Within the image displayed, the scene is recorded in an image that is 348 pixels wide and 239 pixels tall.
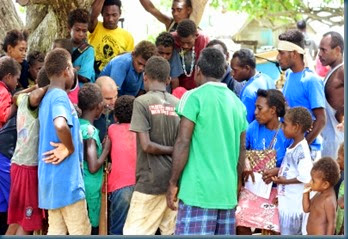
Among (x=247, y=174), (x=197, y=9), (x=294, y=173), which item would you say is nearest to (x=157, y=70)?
(x=247, y=174)

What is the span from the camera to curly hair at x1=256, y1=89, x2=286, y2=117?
238 inches

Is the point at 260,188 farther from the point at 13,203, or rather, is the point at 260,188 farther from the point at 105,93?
the point at 13,203

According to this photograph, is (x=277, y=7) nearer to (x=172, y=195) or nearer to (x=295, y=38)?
(x=295, y=38)

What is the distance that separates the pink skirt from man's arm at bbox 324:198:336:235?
48cm

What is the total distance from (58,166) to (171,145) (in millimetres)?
853

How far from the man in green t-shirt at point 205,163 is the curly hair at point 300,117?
2.86ft

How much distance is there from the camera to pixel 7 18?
8.17m

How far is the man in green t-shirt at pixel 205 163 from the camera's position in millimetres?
4961

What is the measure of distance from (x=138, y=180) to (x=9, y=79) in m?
1.60

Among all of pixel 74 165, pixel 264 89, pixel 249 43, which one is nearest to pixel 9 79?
pixel 74 165

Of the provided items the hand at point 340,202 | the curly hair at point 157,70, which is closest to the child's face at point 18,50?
the curly hair at point 157,70

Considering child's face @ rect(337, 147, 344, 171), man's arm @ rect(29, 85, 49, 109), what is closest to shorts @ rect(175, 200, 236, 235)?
child's face @ rect(337, 147, 344, 171)

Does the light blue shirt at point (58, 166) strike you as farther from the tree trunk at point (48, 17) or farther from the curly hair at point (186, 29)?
the tree trunk at point (48, 17)

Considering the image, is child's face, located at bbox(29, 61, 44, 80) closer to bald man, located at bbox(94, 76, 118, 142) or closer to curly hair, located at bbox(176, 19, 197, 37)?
bald man, located at bbox(94, 76, 118, 142)
